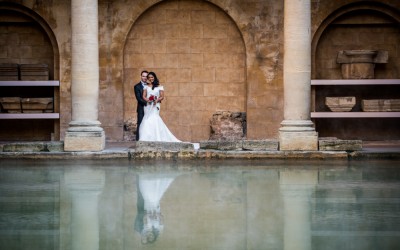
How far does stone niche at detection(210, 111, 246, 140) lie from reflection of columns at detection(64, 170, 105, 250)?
7.17m

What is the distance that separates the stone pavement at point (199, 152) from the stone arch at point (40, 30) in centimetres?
415

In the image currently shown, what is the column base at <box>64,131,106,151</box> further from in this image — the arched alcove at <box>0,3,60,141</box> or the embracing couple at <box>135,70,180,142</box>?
the arched alcove at <box>0,3,60,141</box>

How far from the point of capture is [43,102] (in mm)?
20078

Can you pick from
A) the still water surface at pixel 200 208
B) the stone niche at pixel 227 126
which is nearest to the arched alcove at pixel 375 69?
the stone niche at pixel 227 126

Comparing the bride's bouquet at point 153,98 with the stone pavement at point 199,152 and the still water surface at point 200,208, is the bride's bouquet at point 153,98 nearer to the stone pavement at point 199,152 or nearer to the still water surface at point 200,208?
the stone pavement at point 199,152

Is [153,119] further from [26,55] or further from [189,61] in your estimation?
[26,55]

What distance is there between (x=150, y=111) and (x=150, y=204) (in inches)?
349

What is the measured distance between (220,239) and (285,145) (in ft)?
32.9

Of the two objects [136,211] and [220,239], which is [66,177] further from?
[220,239]

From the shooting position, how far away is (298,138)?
675 inches

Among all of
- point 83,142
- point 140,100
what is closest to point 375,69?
point 140,100

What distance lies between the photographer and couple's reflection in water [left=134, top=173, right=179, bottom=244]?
7588 mm

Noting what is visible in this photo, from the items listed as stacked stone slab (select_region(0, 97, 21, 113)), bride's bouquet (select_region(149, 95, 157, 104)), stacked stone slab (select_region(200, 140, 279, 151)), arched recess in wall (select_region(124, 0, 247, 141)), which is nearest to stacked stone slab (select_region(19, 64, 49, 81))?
stacked stone slab (select_region(0, 97, 21, 113))

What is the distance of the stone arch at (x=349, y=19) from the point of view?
20.7 meters
